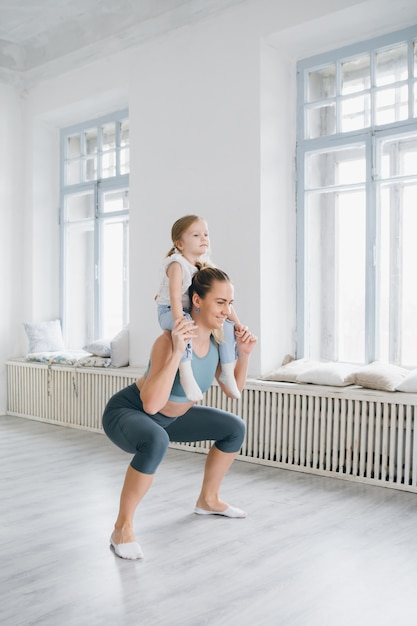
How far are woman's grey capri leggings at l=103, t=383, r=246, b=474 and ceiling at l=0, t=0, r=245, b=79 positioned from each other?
3.35 meters

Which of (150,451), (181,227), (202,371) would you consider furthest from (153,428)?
(181,227)

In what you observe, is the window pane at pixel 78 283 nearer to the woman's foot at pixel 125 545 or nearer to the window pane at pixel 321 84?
the window pane at pixel 321 84

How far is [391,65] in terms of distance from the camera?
4.71m

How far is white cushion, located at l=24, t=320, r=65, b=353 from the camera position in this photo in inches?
258

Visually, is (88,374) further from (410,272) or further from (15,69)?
(15,69)

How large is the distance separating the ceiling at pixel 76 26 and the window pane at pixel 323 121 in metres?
1.05

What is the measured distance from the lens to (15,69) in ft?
22.1

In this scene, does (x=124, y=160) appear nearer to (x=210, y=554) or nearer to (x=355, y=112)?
(x=355, y=112)

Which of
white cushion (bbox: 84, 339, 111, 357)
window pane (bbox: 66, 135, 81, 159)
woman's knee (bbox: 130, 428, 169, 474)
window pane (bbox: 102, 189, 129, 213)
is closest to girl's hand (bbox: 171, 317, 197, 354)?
woman's knee (bbox: 130, 428, 169, 474)

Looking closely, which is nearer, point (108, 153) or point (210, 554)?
point (210, 554)

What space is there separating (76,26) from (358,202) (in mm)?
3181

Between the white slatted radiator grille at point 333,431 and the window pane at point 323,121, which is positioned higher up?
the window pane at point 323,121

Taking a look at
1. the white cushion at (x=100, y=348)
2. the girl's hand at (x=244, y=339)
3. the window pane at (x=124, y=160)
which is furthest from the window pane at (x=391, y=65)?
the white cushion at (x=100, y=348)

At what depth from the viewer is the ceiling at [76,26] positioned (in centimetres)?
533
